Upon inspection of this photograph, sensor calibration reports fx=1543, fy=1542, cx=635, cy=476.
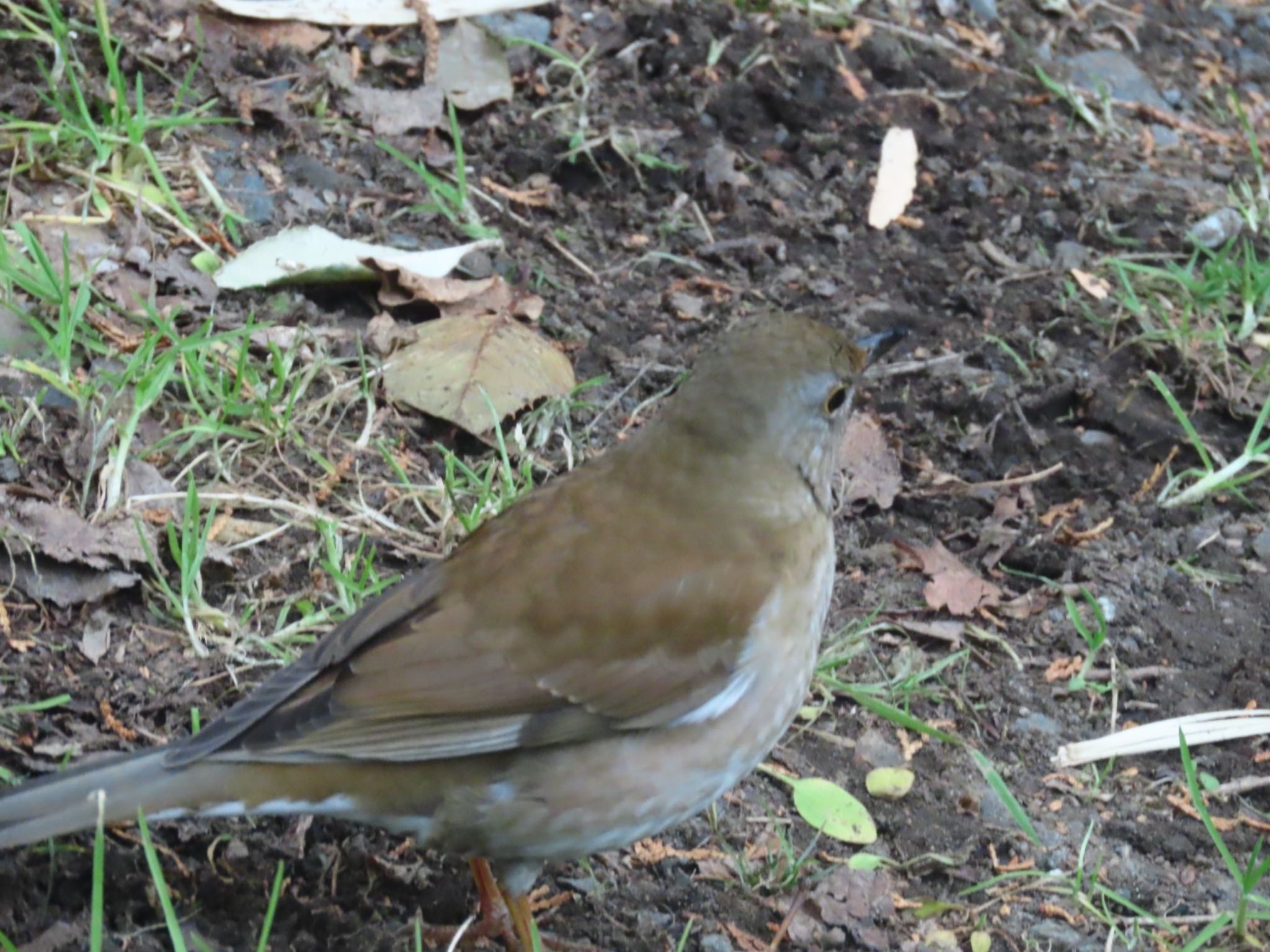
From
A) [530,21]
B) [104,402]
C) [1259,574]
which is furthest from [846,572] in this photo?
[530,21]

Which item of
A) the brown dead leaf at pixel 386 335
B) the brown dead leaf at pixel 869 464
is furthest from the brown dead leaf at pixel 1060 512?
the brown dead leaf at pixel 386 335

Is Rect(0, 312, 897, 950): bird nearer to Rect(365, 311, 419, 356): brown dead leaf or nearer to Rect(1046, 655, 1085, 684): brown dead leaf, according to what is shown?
Rect(1046, 655, 1085, 684): brown dead leaf

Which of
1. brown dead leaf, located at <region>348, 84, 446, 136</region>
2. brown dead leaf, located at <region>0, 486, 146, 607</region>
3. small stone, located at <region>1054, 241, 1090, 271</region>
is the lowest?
small stone, located at <region>1054, 241, 1090, 271</region>

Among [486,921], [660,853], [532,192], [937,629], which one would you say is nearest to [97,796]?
[486,921]

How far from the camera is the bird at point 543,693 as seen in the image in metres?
3.29

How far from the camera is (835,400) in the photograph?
3.85m

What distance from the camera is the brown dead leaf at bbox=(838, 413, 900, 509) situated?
16.6ft

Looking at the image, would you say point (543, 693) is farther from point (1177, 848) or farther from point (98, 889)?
point (1177, 848)

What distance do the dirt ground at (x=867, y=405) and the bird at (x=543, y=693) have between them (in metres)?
0.34

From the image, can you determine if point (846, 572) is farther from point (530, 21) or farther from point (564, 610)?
point (530, 21)

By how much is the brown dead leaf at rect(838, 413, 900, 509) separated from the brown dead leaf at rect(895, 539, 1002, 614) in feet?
0.69

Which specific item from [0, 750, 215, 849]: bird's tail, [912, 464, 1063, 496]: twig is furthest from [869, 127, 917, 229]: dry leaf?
[0, 750, 215, 849]: bird's tail

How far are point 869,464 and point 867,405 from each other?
38 cm

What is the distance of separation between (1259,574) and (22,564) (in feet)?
12.2
